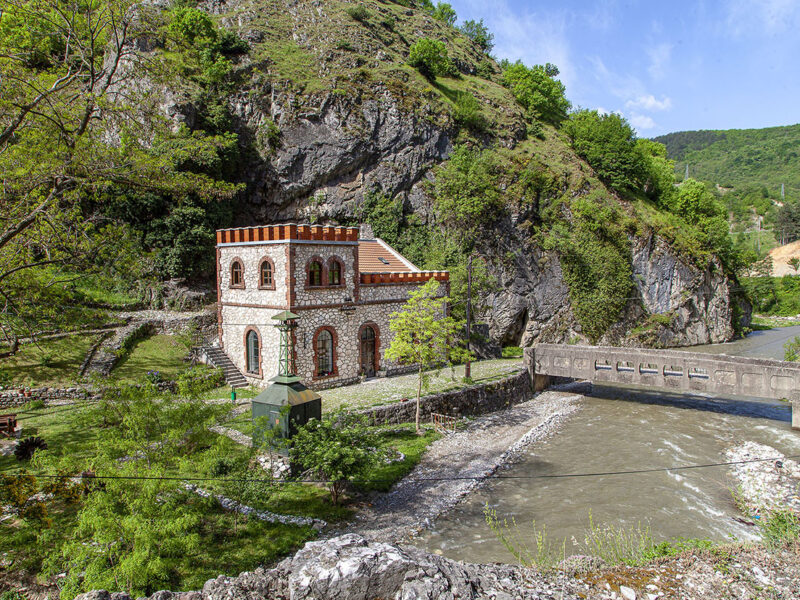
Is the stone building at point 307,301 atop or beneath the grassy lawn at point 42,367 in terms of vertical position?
atop

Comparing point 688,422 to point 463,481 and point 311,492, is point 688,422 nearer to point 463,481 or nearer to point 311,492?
point 463,481

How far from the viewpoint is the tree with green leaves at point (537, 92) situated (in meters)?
52.0

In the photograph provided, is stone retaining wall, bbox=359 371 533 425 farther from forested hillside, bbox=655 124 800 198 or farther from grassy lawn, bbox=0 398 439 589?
forested hillside, bbox=655 124 800 198

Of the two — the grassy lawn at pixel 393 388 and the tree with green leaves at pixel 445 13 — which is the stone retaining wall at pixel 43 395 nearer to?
the grassy lawn at pixel 393 388

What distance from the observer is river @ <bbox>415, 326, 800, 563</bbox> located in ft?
40.4

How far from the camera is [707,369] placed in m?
21.5

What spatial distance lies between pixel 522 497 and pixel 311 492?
6666 mm

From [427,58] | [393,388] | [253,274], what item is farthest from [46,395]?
[427,58]

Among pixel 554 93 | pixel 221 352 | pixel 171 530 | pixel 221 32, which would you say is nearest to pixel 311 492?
pixel 171 530

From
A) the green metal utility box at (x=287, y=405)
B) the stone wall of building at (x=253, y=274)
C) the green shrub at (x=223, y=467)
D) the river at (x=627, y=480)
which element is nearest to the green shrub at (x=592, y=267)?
the river at (x=627, y=480)

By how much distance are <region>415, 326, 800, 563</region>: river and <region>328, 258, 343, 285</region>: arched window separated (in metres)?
11.5

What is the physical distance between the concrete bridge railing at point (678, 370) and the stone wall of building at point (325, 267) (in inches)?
459

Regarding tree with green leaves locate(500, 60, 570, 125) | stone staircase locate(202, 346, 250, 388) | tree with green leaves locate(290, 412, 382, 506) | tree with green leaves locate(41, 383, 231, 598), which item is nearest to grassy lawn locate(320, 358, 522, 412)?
stone staircase locate(202, 346, 250, 388)

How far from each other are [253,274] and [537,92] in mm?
44869
